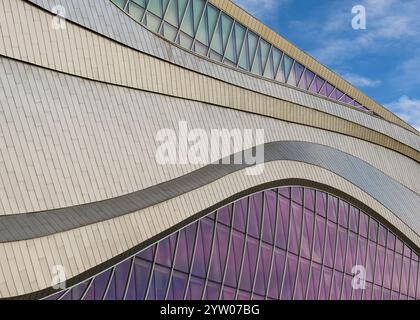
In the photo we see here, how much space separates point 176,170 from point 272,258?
666 centimetres

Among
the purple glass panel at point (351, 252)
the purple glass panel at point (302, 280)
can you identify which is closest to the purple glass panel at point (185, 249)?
the purple glass panel at point (302, 280)

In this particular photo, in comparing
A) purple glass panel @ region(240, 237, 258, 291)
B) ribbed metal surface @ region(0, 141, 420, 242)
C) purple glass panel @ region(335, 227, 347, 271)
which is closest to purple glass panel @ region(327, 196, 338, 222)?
purple glass panel @ region(335, 227, 347, 271)

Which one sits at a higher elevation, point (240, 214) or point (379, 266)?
point (379, 266)

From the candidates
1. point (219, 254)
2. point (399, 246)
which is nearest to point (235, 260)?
point (219, 254)

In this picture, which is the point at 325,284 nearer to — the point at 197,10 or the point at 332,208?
the point at 332,208

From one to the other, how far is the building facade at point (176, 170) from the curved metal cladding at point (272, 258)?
0.08 metres

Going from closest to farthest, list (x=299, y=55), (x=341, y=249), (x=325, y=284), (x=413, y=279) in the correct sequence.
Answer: (x=325, y=284), (x=341, y=249), (x=413, y=279), (x=299, y=55)

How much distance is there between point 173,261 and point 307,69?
24870mm

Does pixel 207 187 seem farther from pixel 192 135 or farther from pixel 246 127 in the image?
pixel 246 127

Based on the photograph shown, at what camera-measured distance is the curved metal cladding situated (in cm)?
2472

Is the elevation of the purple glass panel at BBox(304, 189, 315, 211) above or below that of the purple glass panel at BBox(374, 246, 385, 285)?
above

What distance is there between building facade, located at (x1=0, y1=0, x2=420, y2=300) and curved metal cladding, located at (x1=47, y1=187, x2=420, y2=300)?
80 millimetres

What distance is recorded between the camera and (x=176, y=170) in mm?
28297

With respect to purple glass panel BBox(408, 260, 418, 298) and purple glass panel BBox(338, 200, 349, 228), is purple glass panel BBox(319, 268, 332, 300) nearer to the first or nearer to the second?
purple glass panel BBox(338, 200, 349, 228)
